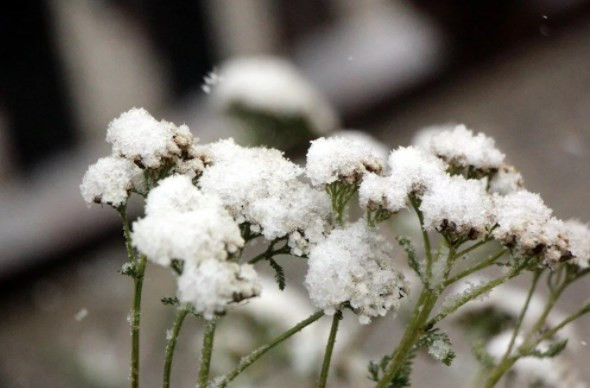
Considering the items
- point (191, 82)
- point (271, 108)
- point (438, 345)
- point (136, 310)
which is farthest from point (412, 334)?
point (191, 82)

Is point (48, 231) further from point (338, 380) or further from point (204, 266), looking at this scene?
point (204, 266)

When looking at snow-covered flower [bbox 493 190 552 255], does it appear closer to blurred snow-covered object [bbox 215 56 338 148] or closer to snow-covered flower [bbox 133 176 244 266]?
snow-covered flower [bbox 133 176 244 266]

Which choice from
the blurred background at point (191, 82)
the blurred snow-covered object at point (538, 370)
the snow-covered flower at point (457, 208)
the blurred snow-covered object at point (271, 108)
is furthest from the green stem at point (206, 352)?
the blurred background at point (191, 82)

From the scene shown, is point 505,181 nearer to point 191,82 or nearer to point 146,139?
point 146,139

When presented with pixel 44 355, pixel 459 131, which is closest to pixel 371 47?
pixel 44 355

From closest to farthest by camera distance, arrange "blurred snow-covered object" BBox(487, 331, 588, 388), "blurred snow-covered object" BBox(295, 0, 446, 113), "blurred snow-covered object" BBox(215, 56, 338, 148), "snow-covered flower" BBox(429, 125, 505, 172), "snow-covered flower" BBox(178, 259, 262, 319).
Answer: "snow-covered flower" BBox(178, 259, 262, 319) < "snow-covered flower" BBox(429, 125, 505, 172) < "blurred snow-covered object" BBox(487, 331, 588, 388) < "blurred snow-covered object" BBox(215, 56, 338, 148) < "blurred snow-covered object" BBox(295, 0, 446, 113)

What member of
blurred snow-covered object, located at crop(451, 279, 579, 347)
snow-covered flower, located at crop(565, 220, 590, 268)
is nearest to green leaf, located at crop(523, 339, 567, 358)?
snow-covered flower, located at crop(565, 220, 590, 268)

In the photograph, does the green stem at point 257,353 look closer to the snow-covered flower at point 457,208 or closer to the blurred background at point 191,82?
the snow-covered flower at point 457,208
